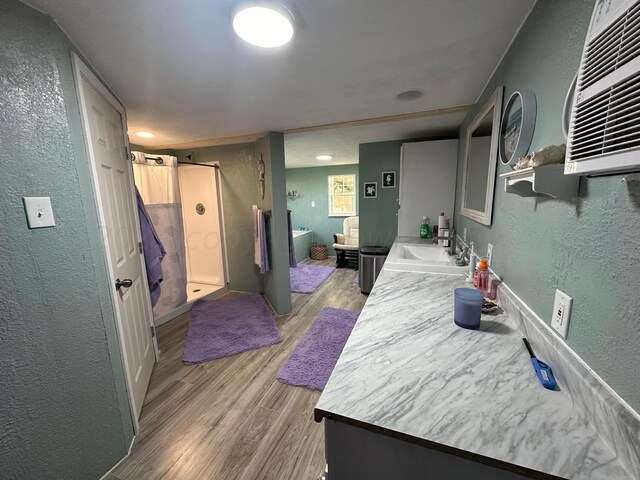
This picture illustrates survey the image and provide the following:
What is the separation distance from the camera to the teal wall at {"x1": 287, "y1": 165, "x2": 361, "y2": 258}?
5.75 metres

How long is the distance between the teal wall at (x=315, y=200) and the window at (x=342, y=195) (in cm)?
9

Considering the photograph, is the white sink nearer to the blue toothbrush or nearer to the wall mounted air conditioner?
the blue toothbrush

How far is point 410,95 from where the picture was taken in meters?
1.85

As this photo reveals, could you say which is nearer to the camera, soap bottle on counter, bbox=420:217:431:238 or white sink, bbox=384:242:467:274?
white sink, bbox=384:242:467:274

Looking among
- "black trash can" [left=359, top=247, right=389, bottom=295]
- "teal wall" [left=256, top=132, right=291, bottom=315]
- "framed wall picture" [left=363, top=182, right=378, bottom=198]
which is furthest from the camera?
"framed wall picture" [left=363, top=182, right=378, bottom=198]

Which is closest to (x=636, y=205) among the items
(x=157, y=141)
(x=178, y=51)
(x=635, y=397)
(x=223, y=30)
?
(x=635, y=397)

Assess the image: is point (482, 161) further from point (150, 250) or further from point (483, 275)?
point (150, 250)

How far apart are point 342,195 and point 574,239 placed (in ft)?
16.7

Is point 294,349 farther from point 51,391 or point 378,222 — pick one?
point 378,222

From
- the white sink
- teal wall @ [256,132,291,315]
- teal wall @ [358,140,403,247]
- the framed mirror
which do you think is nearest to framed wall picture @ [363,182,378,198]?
teal wall @ [358,140,403,247]

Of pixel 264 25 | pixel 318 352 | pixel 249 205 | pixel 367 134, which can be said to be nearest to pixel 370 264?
pixel 318 352

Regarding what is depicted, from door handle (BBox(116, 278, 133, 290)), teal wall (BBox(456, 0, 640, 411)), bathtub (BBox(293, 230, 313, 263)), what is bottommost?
bathtub (BBox(293, 230, 313, 263))

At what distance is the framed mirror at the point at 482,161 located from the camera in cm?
143

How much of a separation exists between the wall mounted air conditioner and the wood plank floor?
165cm
